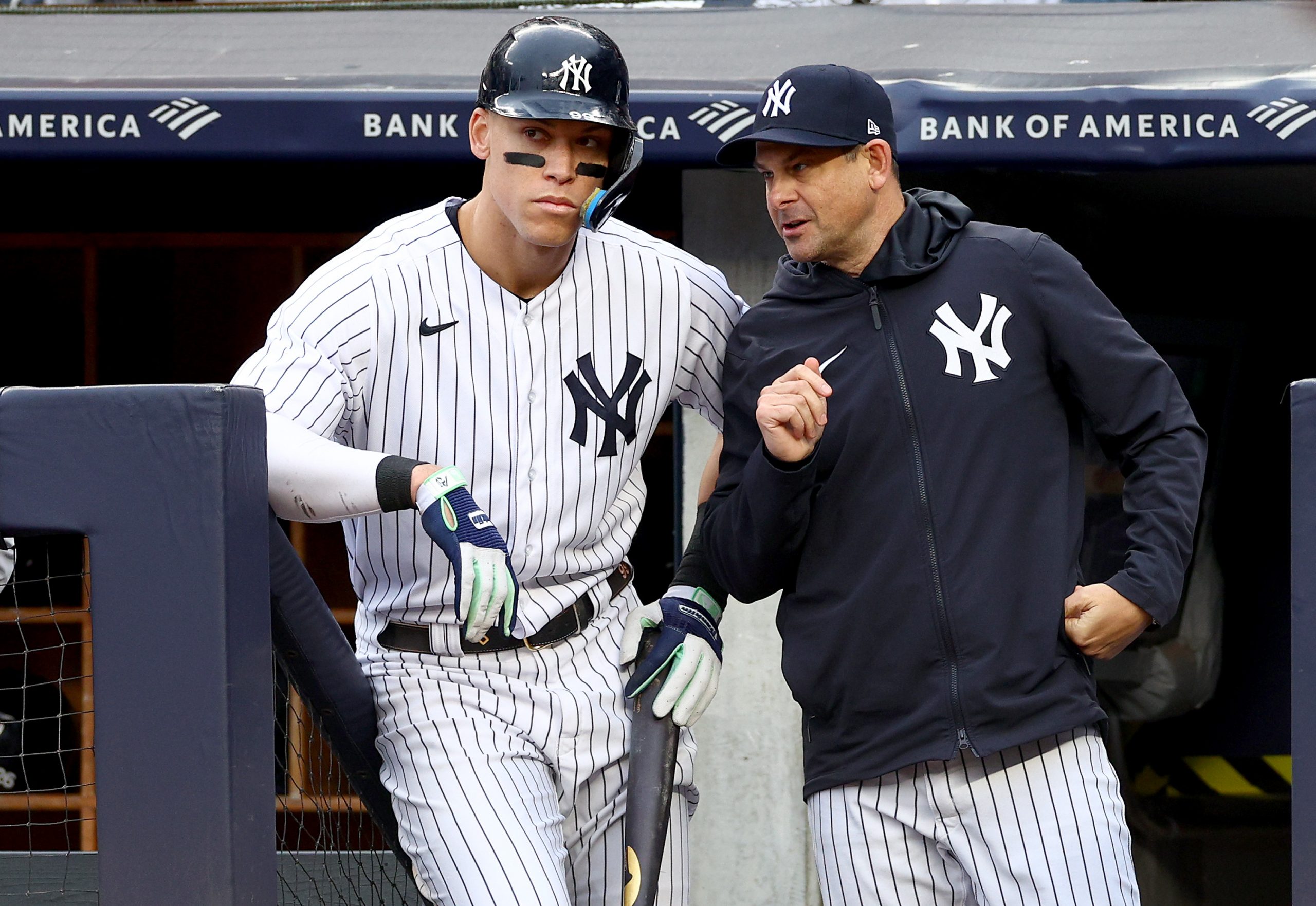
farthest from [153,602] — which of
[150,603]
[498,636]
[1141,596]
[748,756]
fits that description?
[748,756]

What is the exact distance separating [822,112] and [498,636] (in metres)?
0.89

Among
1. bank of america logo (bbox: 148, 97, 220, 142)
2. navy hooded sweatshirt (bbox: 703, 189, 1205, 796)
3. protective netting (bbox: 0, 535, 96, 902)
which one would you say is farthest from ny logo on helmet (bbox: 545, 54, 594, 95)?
protective netting (bbox: 0, 535, 96, 902)

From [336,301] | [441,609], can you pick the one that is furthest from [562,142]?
[441,609]

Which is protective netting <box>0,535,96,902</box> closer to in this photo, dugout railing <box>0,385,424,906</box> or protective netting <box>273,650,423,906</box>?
protective netting <box>273,650,423,906</box>

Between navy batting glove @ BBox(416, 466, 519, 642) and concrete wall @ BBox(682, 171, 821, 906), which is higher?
navy batting glove @ BBox(416, 466, 519, 642)

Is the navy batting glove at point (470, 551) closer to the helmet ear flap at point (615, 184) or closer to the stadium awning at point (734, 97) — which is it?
the helmet ear flap at point (615, 184)

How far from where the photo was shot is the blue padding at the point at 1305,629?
1.66m

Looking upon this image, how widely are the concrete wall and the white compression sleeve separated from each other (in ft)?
6.82

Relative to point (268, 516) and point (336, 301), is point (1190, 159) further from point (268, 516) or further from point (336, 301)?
point (268, 516)

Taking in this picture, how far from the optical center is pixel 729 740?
3861mm

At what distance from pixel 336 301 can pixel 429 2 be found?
246cm

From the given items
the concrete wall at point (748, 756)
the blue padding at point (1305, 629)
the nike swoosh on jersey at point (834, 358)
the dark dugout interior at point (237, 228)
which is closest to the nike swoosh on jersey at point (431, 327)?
the nike swoosh on jersey at point (834, 358)

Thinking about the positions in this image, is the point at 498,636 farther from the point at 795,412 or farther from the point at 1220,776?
the point at 1220,776

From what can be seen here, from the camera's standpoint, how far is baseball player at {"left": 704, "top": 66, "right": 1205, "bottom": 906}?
1971 mm
